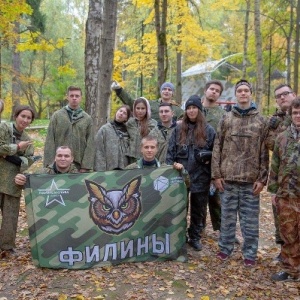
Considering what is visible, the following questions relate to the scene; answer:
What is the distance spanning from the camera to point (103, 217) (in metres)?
5.17

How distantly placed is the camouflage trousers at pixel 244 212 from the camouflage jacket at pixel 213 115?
3.69ft

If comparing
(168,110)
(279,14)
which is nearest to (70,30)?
(279,14)

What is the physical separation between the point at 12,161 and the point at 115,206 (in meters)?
1.43

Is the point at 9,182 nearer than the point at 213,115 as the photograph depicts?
Yes

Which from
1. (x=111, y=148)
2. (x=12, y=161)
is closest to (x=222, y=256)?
(x=111, y=148)

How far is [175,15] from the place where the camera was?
16.1 m

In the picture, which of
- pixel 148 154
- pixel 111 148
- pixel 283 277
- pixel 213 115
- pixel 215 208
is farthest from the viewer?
pixel 215 208

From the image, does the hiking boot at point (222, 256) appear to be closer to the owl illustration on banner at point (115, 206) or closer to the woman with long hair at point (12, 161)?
the owl illustration on banner at point (115, 206)

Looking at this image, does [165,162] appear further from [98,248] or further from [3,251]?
[3,251]

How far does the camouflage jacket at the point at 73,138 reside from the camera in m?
5.75

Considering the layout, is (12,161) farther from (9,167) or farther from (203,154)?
(203,154)

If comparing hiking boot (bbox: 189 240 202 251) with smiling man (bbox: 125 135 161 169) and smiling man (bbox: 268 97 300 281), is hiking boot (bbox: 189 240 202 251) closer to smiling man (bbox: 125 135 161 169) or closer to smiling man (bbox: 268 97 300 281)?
smiling man (bbox: 268 97 300 281)

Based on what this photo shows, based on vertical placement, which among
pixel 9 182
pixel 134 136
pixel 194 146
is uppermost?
pixel 134 136

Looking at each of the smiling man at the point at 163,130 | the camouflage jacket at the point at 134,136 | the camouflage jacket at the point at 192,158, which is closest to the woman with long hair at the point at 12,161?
the camouflage jacket at the point at 134,136
